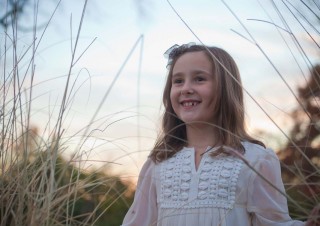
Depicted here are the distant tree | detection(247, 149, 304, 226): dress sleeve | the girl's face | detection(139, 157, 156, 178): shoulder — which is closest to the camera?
the distant tree

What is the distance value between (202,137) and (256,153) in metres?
0.20

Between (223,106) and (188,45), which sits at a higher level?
(188,45)

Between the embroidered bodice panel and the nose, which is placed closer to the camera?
the embroidered bodice panel

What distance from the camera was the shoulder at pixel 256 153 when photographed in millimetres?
1622

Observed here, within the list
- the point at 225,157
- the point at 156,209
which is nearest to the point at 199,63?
the point at 225,157

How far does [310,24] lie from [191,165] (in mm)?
826

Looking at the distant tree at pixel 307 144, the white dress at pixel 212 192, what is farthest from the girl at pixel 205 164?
the distant tree at pixel 307 144

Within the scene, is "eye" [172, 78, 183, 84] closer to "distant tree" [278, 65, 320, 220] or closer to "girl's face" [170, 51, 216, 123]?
"girl's face" [170, 51, 216, 123]

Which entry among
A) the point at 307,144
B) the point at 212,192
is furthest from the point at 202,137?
the point at 307,144

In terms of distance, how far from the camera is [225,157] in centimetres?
169

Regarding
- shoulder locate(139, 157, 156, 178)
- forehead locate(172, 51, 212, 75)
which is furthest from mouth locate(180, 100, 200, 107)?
shoulder locate(139, 157, 156, 178)

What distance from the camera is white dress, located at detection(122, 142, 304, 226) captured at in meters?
1.56

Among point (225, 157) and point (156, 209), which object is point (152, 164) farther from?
point (225, 157)

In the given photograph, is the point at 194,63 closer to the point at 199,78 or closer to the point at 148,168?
the point at 199,78
